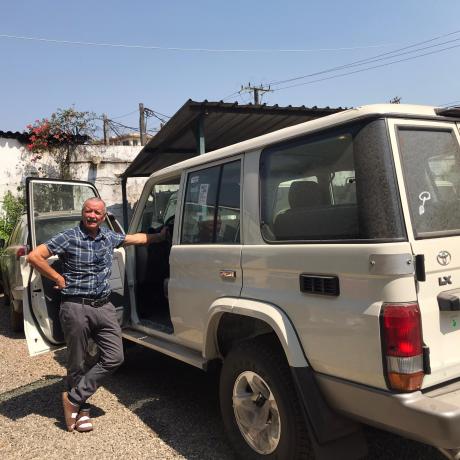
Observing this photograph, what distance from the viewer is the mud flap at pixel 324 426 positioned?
2.50 metres

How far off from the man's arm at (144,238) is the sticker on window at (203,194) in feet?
2.70

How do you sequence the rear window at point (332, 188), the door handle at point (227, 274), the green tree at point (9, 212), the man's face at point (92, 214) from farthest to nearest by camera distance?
the green tree at point (9, 212) → the man's face at point (92, 214) → the door handle at point (227, 274) → the rear window at point (332, 188)

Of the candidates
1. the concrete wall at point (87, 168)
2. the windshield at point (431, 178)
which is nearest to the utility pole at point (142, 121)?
the concrete wall at point (87, 168)

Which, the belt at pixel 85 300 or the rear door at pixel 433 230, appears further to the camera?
the belt at pixel 85 300

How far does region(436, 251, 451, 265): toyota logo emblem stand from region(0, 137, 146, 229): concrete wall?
11980mm

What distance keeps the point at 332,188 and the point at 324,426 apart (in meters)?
1.25

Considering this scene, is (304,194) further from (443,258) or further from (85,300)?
(85,300)

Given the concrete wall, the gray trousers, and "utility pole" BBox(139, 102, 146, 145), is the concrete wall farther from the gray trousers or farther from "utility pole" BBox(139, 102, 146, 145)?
the gray trousers

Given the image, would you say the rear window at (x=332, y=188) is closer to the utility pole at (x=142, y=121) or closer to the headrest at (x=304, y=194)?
the headrest at (x=304, y=194)

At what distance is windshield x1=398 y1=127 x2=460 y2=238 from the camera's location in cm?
238

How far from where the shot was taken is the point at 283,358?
2812mm

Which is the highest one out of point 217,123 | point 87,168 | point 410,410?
point 217,123

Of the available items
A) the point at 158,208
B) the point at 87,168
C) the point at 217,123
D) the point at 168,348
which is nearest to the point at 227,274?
the point at 168,348

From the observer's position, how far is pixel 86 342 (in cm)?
399
